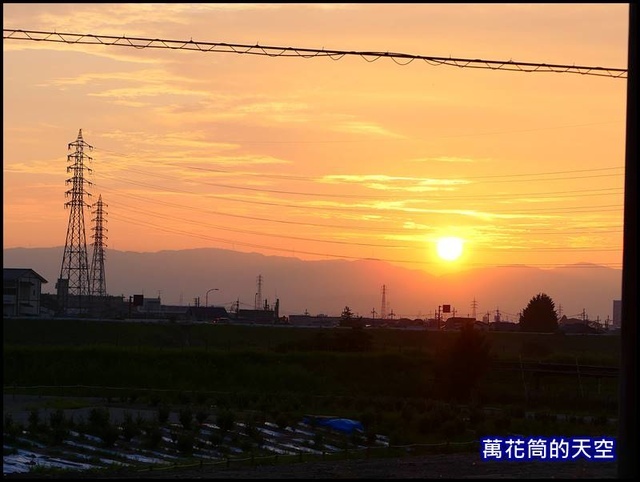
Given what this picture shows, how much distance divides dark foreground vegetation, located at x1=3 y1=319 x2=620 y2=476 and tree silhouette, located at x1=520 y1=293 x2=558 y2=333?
3188cm

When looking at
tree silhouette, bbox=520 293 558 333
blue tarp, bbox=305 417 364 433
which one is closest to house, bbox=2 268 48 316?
tree silhouette, bbox=520 293 558 333

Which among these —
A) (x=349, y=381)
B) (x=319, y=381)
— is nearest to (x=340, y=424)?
(x=319, y=381)

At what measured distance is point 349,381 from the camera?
48219mm

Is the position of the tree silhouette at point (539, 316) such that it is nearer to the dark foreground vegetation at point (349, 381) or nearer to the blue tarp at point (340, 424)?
the dark foreground vegetation at point (349, 381)

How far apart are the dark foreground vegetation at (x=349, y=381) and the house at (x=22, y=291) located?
26.8 m

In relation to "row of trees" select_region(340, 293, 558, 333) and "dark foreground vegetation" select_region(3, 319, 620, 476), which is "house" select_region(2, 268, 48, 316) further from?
"row of trees" select_region(340, 293, 558, 333)

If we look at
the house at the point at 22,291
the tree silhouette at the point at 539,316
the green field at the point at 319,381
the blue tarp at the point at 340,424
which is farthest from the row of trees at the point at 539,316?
the blue tarp at the point at 340,424

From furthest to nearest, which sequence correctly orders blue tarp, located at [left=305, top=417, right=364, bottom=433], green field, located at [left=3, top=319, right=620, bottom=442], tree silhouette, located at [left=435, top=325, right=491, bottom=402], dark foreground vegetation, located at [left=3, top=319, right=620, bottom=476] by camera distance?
1. tree silhouette, located at [left=435, top=325, right=491, bottom=402]
2. green field, located at [left=3, top=319, right=620, bottom=442]
3. dark foreground vegetation, located at [left=3, top=319, right=620, bottom=476]
4. blue tarp, located at [left=305, top=417, right=364, bottom=433]

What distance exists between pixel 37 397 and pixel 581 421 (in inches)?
881

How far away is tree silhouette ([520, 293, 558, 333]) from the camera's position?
301 feet

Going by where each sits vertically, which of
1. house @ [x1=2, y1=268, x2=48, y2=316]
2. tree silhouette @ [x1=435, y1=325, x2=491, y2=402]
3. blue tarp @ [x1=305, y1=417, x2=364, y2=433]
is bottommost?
blue tarp @ [x1=305, y1=417, x2=364, y2=433]

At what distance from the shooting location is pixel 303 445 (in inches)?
976

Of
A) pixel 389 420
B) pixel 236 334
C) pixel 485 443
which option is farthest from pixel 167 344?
pixel 485 443

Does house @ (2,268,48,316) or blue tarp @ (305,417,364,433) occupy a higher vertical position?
house @ (2,268,48,316)
